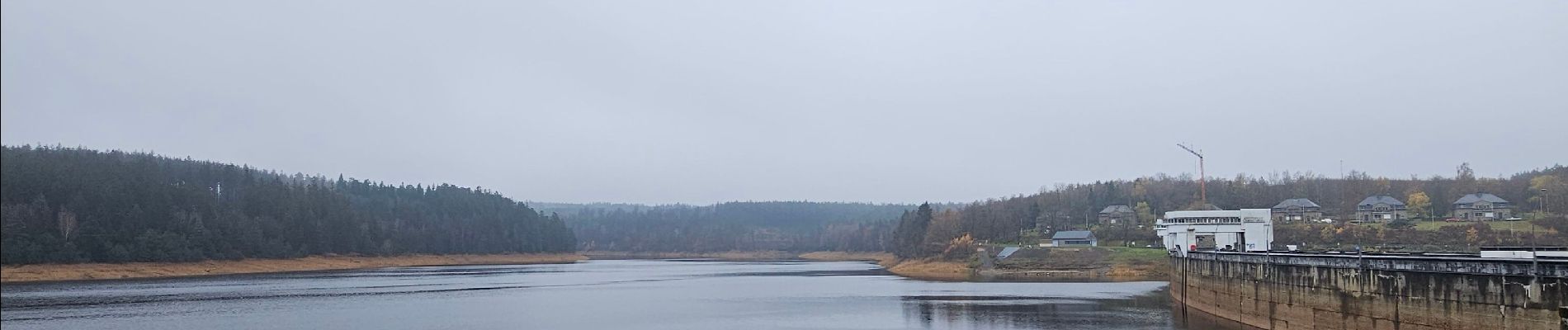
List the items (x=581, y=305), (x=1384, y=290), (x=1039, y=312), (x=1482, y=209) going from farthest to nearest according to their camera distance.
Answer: (x=1482, y=209) → (x=581, y=305) → (x=1039, y=312) → (x=1384, y=290)

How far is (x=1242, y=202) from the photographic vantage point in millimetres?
160125

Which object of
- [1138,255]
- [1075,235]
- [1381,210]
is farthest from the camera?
[1381,210]

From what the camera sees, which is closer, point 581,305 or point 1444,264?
point 1444,264

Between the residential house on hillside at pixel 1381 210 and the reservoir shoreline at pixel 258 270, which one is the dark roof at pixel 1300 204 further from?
the reservoir shoreline at pixel 258 270

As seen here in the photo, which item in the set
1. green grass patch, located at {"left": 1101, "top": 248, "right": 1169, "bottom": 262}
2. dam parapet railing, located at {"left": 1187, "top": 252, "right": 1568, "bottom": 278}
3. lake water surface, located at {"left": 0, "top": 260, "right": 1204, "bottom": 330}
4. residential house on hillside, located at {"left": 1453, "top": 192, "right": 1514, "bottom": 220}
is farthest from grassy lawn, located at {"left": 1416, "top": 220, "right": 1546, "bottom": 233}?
dam parapet railing, located at {"left": 1187, "top": 252, "right": 1568, "bottom": 278}

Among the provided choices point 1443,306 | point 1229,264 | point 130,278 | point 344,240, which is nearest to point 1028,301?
point 1229,264

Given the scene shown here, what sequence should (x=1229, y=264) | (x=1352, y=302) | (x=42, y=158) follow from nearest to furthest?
1. (x=1352, y=302)
2. (x=1229, y=264)
3. (x=42, y=158)

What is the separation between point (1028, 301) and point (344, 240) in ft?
410

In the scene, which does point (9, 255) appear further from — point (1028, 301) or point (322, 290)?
point (1028, 301)

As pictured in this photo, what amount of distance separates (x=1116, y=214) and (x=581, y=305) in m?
107

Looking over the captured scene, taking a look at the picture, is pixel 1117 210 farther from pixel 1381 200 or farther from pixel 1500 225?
pixel 1500 225

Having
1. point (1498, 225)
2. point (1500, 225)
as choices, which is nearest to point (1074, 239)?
point (1498, 225)

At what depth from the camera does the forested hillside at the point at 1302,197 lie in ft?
349

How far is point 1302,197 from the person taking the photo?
158125 mm
